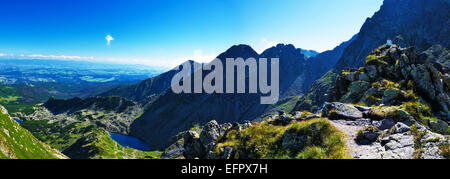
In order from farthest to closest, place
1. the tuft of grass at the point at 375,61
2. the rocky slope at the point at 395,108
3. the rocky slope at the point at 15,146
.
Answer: the rocky slope at the point at 15,146 < the tuft of grass at the point at 375,61 < the rocky slope at the point at 395,108

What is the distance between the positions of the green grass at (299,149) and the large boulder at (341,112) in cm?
662

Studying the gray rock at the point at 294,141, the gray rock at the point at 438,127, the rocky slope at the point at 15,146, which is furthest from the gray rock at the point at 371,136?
the rocky slope at the point at 15,146

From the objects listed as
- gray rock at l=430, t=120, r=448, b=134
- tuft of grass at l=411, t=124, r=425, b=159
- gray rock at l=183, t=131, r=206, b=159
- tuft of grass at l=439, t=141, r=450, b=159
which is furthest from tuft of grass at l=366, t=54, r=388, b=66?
gray rock at l=183, t=131, r=206, b=159

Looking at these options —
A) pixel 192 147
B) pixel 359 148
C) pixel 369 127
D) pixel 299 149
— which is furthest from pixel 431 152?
pixel 192 147

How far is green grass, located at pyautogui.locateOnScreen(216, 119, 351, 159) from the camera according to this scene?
440 inches

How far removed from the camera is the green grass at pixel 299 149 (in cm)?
1116

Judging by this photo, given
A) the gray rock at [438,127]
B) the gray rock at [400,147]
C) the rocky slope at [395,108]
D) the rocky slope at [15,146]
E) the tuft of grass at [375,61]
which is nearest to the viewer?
the gray rock at [400,147]

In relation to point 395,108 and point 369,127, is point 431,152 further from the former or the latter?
point 395,108

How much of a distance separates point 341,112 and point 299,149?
9.79 meters

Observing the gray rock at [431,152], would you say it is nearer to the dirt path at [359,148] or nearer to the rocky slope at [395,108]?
the rocky slope at [395,108]

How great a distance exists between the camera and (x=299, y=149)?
507 inches

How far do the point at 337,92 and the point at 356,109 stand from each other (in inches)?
700
